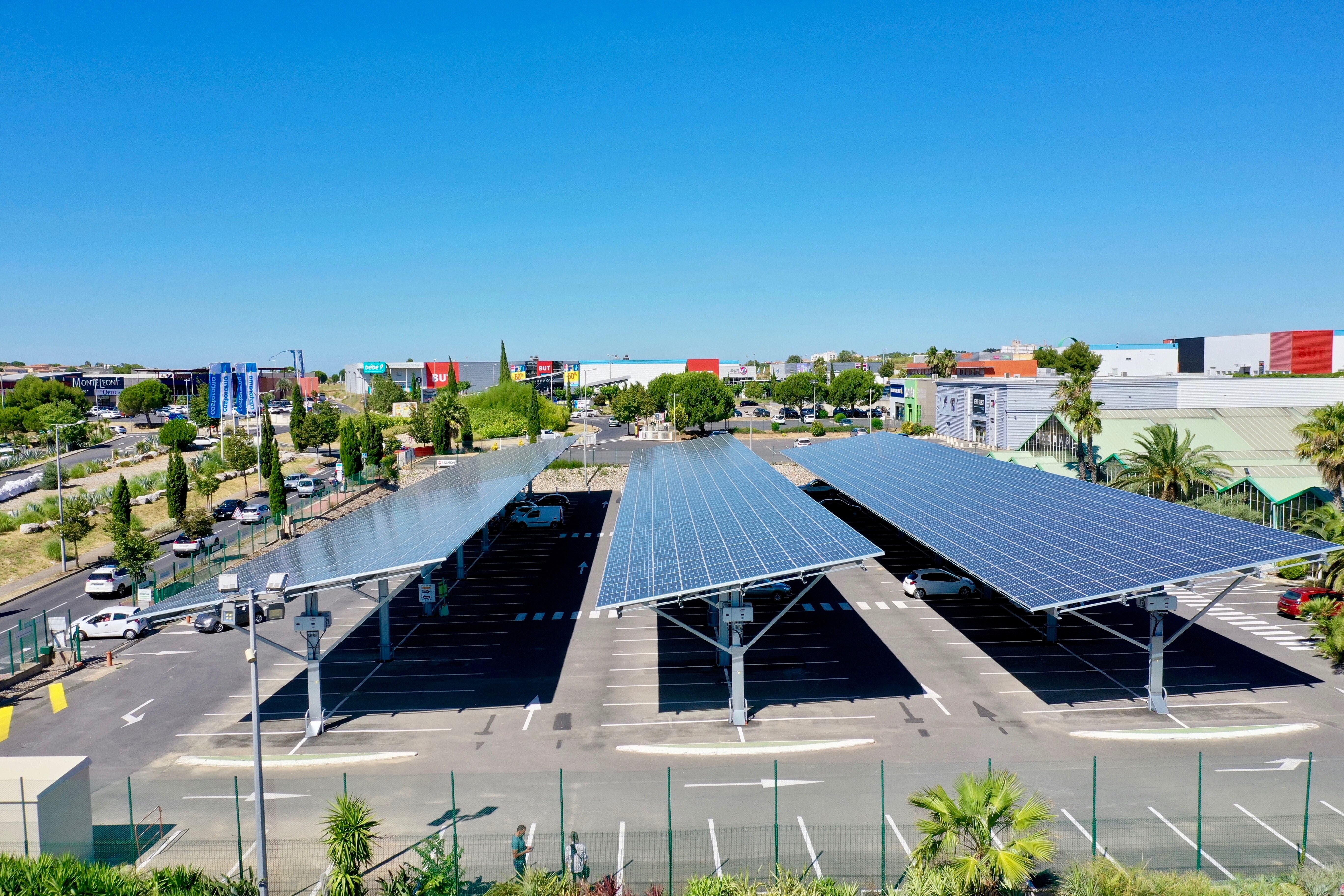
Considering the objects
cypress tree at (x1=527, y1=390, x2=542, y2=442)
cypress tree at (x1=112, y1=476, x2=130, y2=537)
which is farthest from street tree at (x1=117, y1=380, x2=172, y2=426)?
cypress tree at (x1=112, y1=476, x2=130, y2=537)

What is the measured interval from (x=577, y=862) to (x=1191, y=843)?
12742 mm

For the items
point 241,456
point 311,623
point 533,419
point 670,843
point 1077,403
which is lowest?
point 670,843

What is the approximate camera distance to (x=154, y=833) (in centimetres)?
1908

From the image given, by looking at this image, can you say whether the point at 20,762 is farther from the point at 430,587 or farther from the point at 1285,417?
the point at 1285,417

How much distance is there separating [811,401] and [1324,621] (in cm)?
12466

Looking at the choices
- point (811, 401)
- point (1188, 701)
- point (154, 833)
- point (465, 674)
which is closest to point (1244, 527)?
point (1188, 701)

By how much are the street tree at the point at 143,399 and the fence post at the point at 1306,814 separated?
14042cm

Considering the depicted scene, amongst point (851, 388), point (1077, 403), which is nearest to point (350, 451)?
point (1077, 403)

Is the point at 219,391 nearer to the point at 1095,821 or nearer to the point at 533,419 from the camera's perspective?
the point at 533,419

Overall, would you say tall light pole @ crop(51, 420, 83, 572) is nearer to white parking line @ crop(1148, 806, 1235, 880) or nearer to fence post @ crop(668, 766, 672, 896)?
fence post @ crop(668, 766, 672, 896)

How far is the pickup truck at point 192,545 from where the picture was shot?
161ft

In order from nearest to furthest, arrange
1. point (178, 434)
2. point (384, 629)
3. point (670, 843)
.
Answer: point (670, 843), point (384, 629), point (178, 434)

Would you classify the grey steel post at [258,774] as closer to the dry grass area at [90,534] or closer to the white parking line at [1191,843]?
the white parking line at [1191,843]

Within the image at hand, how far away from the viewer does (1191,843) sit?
17.6 metres
